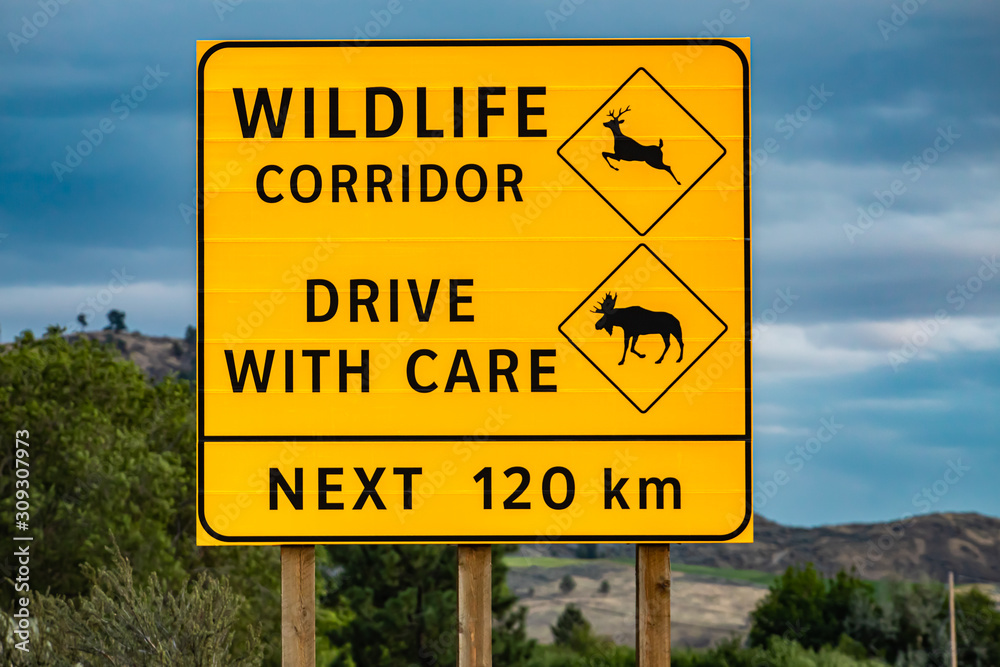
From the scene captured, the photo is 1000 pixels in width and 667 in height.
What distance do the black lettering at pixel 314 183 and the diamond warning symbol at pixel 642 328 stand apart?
187 centimetres

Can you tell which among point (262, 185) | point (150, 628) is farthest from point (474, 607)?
point (150, 628)

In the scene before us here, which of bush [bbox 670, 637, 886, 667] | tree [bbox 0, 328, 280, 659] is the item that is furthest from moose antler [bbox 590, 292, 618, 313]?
bush [bbox 670, 637, 886, 667]

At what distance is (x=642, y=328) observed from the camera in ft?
22.0

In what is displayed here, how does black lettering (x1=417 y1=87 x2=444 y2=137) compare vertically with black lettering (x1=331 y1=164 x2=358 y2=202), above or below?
above

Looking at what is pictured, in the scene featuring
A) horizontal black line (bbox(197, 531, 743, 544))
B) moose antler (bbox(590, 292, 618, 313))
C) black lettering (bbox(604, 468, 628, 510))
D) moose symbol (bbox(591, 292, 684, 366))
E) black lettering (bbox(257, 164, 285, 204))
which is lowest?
horizontal black line (bbox(197, 531, 743, 544))

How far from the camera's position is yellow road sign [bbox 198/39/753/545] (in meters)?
6.68

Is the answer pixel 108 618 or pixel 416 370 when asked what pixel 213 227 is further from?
pixel 108 618

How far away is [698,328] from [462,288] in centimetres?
161

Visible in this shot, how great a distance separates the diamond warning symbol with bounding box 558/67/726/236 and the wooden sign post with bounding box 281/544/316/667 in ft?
10.3

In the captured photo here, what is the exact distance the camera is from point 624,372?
6.73m

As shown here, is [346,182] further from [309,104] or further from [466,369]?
[466,369]

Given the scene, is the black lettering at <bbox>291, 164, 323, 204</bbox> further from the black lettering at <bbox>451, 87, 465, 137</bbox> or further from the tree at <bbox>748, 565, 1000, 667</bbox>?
the tree at <bbox>748, 565, 1000, 667</bbox>

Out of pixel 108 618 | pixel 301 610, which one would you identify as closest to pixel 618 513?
pixel 301 610

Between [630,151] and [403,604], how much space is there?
4276cm
